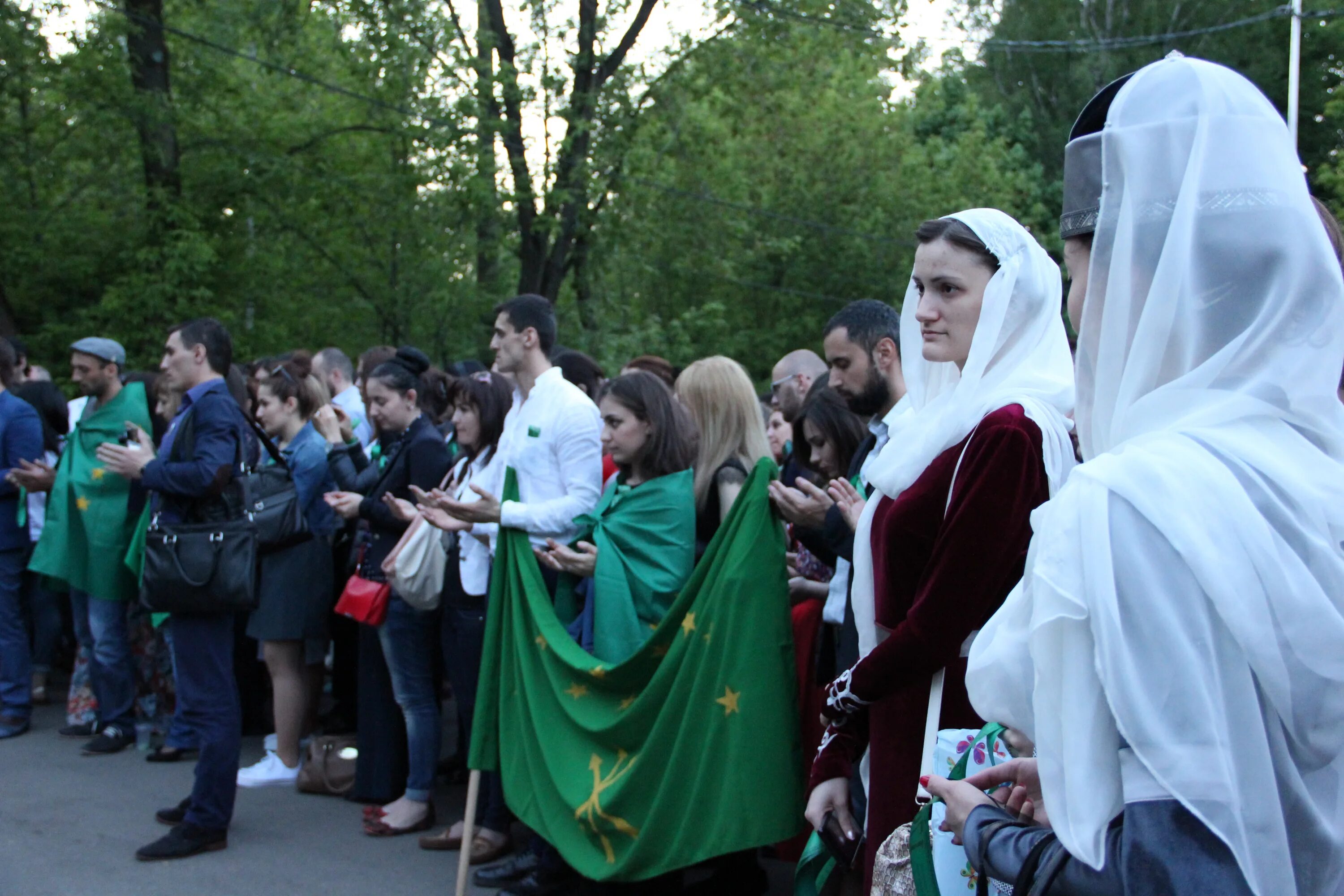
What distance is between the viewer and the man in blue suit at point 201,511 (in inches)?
209

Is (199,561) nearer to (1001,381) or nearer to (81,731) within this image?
(81,731)

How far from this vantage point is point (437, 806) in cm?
631

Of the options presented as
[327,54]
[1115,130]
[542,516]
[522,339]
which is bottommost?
[542,516]

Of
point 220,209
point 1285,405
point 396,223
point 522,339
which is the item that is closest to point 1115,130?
point 1285,405

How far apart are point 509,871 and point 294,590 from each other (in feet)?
6.85

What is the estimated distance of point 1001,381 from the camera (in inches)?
105

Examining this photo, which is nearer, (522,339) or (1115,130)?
(1115,130)

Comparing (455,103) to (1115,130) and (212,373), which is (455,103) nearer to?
(212,373)

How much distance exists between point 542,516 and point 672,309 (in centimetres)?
2358

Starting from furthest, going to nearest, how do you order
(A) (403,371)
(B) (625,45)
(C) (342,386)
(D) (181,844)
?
(B) (625,45) → (C) (342,386) → (A) (403,371) → (D) (181,844)

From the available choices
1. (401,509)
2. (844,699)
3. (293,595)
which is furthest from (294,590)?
(844,699)

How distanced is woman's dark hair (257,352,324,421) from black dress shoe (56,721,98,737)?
7.77ft

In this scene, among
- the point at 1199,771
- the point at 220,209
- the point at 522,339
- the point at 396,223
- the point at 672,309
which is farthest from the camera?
the point at 672,309

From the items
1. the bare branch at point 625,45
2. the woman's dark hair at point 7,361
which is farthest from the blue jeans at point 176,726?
the bare branch at point 625,45
